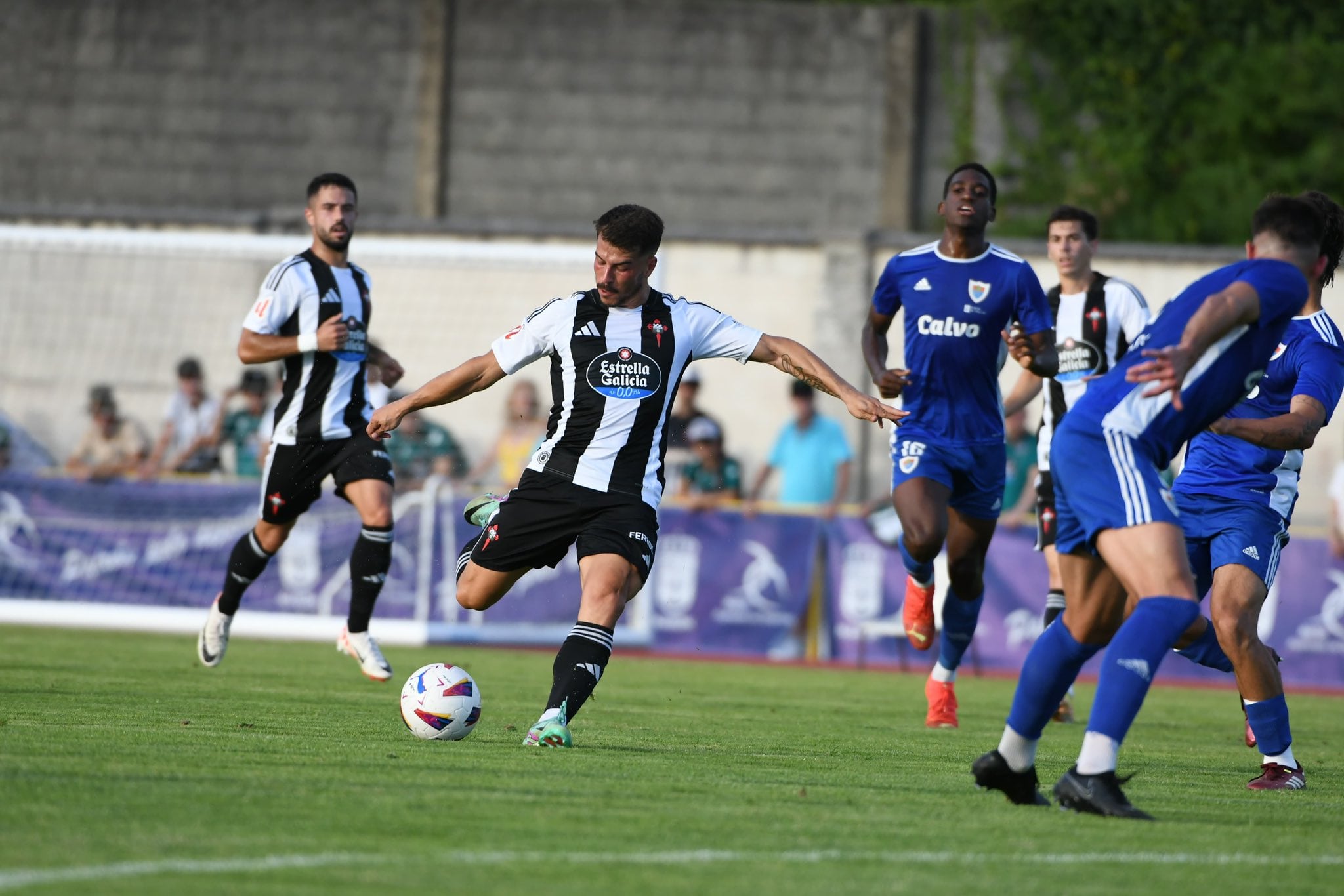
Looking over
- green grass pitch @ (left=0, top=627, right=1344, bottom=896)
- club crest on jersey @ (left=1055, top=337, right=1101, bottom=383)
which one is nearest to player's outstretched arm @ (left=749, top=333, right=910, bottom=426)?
green grass pitch @ (left=0, top=627, right=1344, bottom=896)

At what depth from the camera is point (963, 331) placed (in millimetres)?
8758

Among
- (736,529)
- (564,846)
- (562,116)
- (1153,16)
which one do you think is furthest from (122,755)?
(1153,16)

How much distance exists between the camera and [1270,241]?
18.6 feet

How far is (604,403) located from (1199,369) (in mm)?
2621

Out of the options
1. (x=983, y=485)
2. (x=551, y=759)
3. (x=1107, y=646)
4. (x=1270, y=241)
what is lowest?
(x=551, y=759)

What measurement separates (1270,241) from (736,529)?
9.70 metres

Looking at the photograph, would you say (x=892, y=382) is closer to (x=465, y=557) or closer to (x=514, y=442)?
(x=465, y=557)

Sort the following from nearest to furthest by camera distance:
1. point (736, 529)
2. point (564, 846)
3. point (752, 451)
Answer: point (564, 846) → point (736, 529) → point (752, 451)

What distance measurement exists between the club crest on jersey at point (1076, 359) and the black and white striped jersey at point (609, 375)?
140 inches

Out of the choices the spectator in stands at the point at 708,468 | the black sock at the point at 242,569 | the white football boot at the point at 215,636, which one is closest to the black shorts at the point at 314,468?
the black sock at the point at 242,569

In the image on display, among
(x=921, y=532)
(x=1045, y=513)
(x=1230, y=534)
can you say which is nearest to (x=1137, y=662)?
(x=1230, y=534)

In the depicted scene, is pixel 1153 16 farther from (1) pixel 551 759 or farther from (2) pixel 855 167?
(1) pixel 551 759

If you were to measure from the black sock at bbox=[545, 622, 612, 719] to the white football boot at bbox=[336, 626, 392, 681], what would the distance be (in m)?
2.90

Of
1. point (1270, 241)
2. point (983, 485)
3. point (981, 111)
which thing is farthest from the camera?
point (981, 111)
